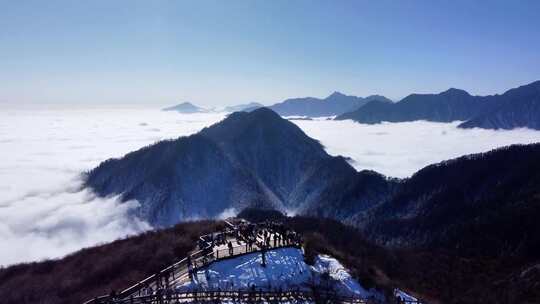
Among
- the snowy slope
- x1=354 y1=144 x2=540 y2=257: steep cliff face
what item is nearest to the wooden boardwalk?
A: the snowy slope

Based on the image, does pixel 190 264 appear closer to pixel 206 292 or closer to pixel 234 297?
pixel 206 292

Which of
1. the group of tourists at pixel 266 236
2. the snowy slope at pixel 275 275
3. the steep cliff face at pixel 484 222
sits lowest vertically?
the steep cliff face at pixel 484 222

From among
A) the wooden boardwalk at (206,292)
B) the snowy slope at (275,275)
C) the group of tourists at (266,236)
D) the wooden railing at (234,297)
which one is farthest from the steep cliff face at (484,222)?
the wooden railing at (234,297)

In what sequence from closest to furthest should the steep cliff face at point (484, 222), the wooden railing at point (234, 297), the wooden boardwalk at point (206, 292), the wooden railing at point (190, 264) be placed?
the wooden railing at point (234, 297) → the wooden boardwalk at point (206, 292) → the wooden railing at point (190, 264) → the steep cliff face at point (484, 222)

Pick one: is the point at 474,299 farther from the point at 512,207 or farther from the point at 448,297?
the point at 512,207

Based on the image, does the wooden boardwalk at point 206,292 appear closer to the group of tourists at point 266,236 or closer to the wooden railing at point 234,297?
the wooden railing at point 234,297

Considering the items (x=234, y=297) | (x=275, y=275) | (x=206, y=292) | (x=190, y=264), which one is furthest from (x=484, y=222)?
(x=206, y=292)

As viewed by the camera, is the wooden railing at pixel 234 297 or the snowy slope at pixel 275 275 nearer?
the wooden railing at pixel 234 297

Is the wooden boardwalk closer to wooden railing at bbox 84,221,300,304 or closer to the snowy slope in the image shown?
wooden railing at bbox 84,221,300,304

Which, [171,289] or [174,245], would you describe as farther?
[174,245]

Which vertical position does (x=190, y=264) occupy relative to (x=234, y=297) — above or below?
above

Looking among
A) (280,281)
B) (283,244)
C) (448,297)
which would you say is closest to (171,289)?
(280,281)
